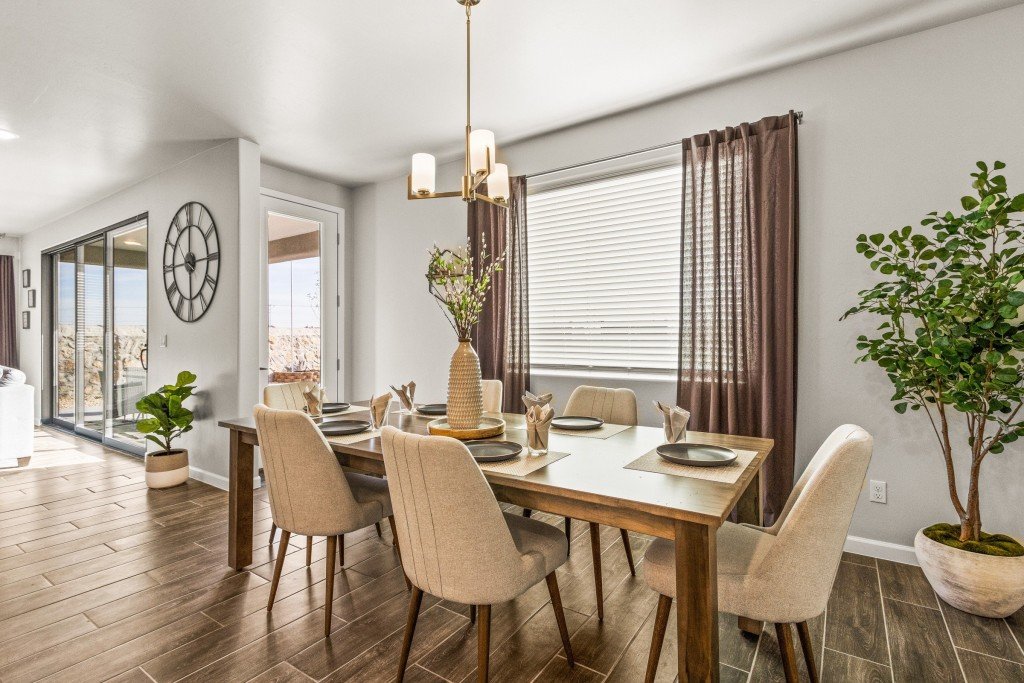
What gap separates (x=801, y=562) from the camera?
1.36 metres

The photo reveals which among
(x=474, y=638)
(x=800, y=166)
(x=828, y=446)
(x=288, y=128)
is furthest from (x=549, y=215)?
(x=474, y=638)

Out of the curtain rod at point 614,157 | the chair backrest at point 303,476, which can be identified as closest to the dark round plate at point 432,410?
the chair backrest at point 303,476

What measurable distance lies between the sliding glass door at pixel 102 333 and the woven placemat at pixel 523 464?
187 inches

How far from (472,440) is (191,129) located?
10.9ft

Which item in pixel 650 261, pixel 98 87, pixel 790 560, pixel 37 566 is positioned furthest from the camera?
pixel 650 261

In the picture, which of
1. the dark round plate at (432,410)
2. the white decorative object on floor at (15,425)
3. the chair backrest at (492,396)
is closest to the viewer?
the dark round plate at (432,410)

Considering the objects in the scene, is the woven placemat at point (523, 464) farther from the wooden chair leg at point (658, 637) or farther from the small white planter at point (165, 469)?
the small white planter at point (165, 469)

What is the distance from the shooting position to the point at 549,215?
381 cm

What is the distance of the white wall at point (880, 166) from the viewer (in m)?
2.39

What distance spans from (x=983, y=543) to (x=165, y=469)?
503cm

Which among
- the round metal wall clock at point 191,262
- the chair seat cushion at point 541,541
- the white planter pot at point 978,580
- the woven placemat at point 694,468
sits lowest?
the white planter pot at point 978,580

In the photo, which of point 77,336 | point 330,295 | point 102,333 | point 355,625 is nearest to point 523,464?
point 355,625

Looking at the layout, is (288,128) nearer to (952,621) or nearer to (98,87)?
(98,87)

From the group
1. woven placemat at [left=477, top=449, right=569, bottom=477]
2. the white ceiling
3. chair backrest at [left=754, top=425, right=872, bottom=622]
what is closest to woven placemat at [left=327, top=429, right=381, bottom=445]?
woven placemat at [left=477, top=449, right=569, bottom=477]
